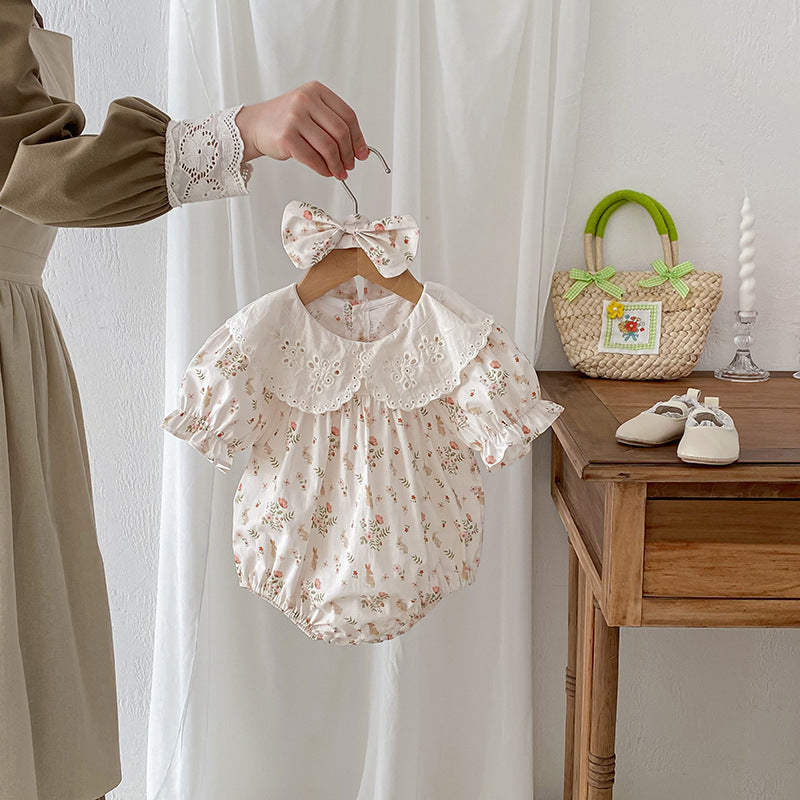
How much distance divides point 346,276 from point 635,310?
58 centimetres

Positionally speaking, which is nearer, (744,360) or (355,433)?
(355,433)

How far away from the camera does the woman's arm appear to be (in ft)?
2.97

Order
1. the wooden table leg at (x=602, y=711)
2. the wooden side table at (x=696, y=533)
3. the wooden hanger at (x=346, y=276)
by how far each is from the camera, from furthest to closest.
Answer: the wooden table leg at (x=602, y=711) < the wooden hanger at (x=346, y=276) < the wooden side table at (x=696, y=533)

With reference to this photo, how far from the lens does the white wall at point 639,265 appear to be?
1.51 metres

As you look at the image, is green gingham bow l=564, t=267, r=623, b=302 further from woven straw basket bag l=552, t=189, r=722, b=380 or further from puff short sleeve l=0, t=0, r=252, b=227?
puff short sleeve l=0, t=0, r=252, b=227

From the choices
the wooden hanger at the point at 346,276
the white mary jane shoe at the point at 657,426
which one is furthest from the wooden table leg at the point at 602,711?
the wooden hanger at the point at 346,276

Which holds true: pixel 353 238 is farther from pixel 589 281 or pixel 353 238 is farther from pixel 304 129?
pixel 589 281

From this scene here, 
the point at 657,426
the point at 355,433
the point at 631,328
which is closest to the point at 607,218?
the point at 631,328

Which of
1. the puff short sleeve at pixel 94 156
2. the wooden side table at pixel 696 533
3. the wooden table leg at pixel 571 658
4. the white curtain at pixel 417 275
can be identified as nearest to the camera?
the puff short sleeve at pixel 94 156

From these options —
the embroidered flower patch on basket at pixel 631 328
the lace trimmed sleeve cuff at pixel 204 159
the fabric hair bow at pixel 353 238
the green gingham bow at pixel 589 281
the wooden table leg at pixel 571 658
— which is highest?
the lace trimmed sleeve cuff at pixel 204 159

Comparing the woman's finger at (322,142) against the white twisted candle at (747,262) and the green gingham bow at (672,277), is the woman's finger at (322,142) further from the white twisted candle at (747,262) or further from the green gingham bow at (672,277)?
the white twisted candle at (747,262)

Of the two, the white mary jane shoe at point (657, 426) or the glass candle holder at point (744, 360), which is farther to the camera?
the glass candle holder at point (744, 360)

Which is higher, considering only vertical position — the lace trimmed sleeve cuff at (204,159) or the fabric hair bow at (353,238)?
the lace trimmed sleeve cuff at (204,159)

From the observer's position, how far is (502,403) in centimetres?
108
